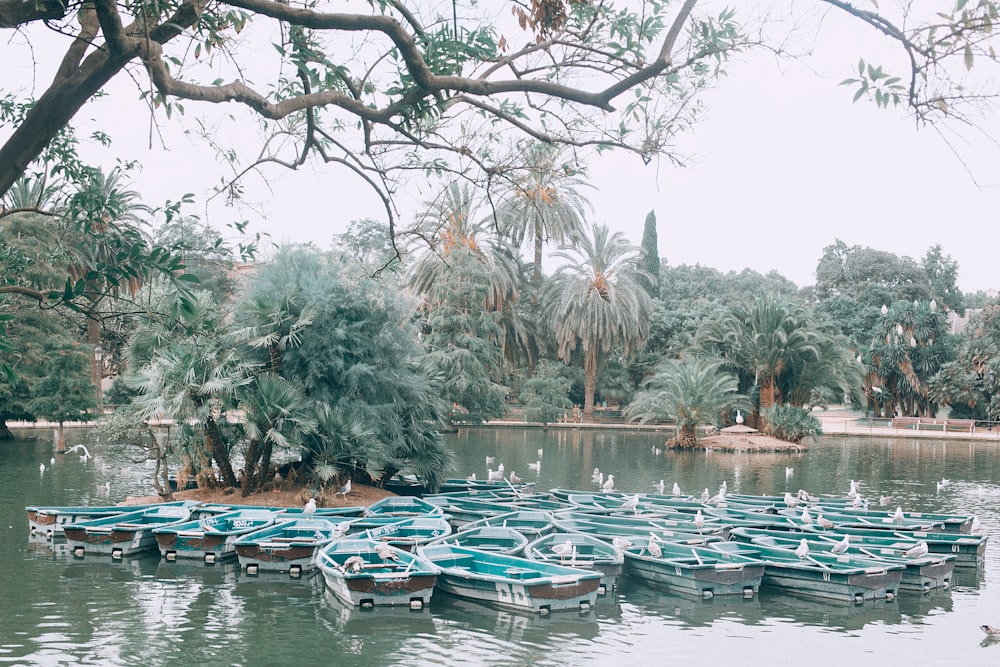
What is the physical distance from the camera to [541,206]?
25.3m

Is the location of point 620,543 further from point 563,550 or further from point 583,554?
point 563,550

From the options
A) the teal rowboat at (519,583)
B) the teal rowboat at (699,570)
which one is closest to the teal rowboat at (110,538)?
the teal rowboat at (519,583)

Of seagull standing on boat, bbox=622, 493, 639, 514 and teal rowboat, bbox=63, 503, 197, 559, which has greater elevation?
seagull standing on boat, bbox=622, 493, 639, 514

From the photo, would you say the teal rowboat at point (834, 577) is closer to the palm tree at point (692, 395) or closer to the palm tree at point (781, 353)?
the palm tree at point (692, 395)

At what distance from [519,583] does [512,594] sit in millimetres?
257

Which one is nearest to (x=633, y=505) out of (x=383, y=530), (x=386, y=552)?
(x=383, y=530)

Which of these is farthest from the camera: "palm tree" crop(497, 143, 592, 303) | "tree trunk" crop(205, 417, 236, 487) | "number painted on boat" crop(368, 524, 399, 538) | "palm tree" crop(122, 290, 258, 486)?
"tree trunk" crop(205, 417, 236, 487)

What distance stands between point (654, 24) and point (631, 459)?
27654 millimetres

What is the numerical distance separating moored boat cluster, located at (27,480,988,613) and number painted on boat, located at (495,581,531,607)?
0.7 inches

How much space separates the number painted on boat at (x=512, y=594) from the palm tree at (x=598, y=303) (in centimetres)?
3489

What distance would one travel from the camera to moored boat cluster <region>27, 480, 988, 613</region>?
12.0 m

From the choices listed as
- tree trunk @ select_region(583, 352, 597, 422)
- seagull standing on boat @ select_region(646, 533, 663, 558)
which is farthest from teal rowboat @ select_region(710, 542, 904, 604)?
tree trunk @ select_region(583, 352, 597, 422)

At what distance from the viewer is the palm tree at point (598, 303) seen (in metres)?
46.5

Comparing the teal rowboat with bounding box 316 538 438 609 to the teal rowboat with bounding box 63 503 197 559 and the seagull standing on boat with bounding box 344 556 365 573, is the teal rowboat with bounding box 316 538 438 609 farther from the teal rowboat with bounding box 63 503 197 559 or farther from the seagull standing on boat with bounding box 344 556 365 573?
the teal rowboat with bounding box 63 503 197 559
